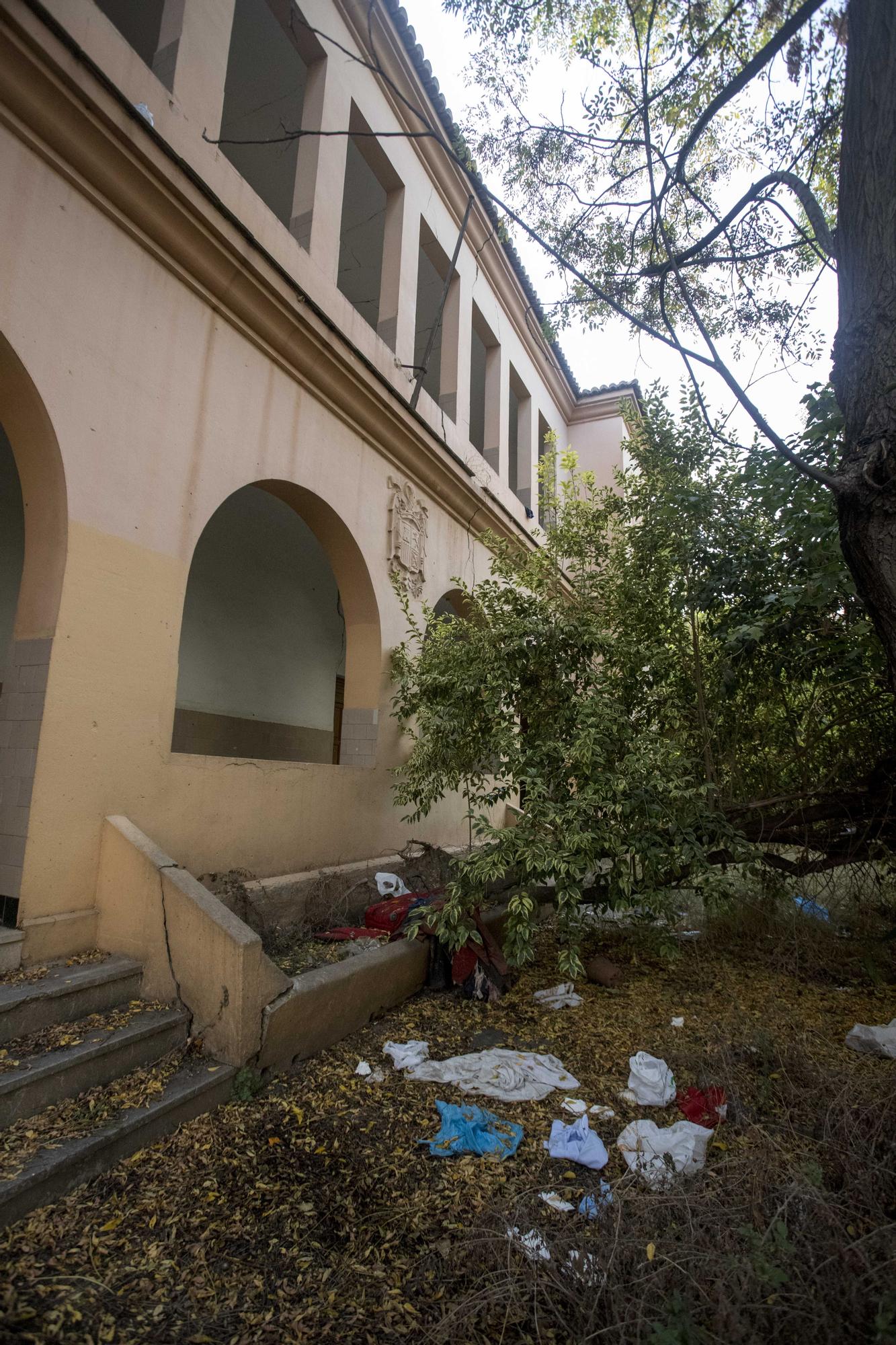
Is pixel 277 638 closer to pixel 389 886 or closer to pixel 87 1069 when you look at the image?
pixel 389 886

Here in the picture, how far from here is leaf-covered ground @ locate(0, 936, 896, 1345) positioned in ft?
6.35

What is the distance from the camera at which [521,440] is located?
11430mm

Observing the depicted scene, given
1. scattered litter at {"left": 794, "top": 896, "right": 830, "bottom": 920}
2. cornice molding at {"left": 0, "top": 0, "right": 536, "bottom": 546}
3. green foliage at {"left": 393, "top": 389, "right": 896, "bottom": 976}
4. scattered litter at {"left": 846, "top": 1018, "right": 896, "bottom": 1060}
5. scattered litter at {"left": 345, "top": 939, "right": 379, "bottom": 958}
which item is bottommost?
scattered litter at {"left": 846, "top": 1018, "right": 896, "bottom": 1060}

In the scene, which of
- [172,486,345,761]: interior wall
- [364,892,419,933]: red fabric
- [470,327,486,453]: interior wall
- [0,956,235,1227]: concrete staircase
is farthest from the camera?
[470,327,486,453]: interior wall

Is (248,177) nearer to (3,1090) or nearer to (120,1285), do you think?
(3,1090)

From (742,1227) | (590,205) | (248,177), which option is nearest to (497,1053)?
(742,1227)

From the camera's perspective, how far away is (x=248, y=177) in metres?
7.86

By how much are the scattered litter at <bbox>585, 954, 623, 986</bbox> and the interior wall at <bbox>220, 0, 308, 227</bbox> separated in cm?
717

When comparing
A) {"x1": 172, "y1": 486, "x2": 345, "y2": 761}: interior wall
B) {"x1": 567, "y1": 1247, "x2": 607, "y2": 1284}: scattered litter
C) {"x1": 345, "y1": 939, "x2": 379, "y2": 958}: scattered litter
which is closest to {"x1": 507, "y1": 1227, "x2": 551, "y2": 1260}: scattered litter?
{"x1": 567, "y1": 1247, "x2": 607, "y2": 1284}: scattered litter

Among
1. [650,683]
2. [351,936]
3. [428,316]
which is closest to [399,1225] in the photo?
[351,936]

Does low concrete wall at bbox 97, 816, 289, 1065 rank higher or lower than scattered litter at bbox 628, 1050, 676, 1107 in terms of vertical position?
higher

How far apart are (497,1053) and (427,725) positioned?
92.1 inches

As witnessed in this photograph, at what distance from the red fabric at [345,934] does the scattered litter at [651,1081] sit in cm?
203

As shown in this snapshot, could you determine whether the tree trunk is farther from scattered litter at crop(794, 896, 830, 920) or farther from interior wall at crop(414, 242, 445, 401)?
interior wall at crop(414, 242, 445, 401)
